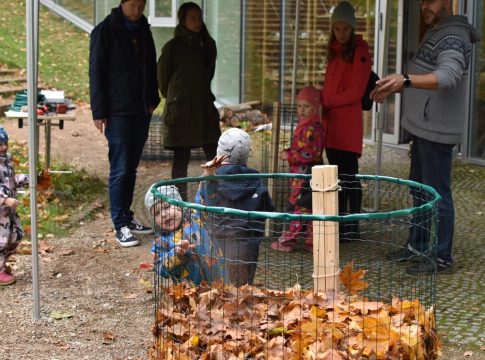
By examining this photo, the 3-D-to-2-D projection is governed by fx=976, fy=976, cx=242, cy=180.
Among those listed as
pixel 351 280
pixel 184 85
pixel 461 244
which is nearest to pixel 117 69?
pixel 184 85

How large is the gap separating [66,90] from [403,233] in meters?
10.5

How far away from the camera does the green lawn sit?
17.8m

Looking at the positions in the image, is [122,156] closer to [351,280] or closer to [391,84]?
[391,84]

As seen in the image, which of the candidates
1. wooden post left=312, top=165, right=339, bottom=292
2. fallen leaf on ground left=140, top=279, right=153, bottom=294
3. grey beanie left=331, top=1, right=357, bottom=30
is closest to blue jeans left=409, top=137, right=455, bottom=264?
grey beanie left=331, top=1, right=357, bottom=30

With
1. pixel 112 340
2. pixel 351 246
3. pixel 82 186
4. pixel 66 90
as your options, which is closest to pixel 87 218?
pixel 82 186

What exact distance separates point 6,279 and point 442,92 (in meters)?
3.26

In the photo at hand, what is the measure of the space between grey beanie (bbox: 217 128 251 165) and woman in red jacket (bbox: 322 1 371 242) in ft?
6.69

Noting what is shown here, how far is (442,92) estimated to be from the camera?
6.71 m

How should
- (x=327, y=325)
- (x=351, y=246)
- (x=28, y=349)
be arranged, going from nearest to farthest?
1. (x=327, y=325)
2. (x=28, y=349)
3. (x=351, y=246)

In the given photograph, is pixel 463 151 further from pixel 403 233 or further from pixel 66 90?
pixel 66 90

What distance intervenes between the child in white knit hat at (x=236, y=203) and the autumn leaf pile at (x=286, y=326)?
0.69 feet

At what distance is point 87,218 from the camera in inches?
352

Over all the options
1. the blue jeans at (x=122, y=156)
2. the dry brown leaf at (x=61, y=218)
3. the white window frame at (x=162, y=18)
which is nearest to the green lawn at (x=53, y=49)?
the white window frame at (x=162, y=18)

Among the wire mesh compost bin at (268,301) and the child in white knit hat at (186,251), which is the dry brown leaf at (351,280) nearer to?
the wire mesh compost bin at (268,301)
